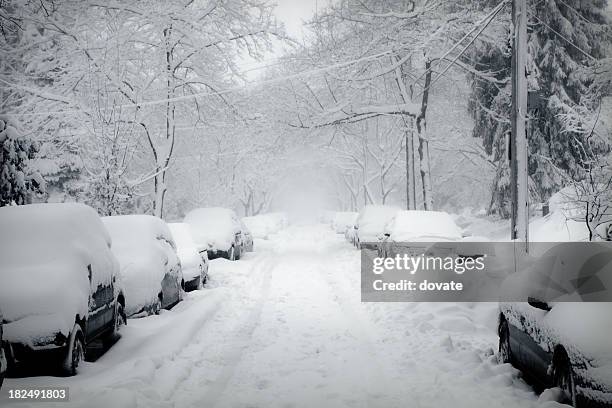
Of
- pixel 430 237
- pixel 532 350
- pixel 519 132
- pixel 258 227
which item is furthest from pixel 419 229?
pixel 258 227

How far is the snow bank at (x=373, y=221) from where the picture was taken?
23.7 m

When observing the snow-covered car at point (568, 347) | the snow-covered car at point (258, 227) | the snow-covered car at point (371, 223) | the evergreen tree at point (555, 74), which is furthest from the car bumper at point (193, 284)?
the snow-covered car at point (258, 227)

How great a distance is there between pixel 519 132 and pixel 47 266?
31.4 ft

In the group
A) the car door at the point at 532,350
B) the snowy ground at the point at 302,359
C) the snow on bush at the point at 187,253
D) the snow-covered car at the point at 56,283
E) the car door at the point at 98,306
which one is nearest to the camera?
the car door at the point at 532,350

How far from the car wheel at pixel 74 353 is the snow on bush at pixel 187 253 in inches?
252

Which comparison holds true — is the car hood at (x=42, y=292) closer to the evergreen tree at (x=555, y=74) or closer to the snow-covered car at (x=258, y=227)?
the evergreen tree at (x=555, y=74)

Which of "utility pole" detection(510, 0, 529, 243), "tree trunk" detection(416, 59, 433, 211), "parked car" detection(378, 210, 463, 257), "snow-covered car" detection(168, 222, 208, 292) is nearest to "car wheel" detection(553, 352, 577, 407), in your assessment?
"utility pole" detection(510, 0, 529, 243)

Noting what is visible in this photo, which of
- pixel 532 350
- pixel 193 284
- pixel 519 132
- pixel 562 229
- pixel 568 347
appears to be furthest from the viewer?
pixel 562 229

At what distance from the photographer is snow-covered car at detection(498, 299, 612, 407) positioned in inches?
169

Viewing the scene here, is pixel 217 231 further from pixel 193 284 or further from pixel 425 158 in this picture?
pixel 425 158

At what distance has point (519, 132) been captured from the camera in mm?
11148

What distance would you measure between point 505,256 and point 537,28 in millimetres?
14323

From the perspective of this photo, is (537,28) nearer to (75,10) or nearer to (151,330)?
(75,10)

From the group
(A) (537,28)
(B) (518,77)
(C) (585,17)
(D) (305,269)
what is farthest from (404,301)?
(C) (585,17)
